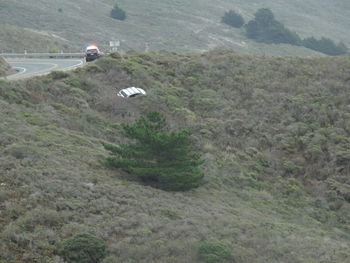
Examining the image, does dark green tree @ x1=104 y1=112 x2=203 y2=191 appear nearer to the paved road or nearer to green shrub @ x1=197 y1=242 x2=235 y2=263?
green shrub @ x1=197 y1=242 x2=235 y2=263

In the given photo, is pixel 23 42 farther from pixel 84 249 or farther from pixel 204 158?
pixel 84 249

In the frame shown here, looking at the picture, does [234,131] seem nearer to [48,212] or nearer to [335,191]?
[335,191]

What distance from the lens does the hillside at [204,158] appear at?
533 inches

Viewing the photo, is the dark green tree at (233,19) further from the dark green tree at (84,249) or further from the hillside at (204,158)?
the dark green tree at (84,249)

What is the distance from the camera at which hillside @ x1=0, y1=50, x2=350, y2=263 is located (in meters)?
13.5

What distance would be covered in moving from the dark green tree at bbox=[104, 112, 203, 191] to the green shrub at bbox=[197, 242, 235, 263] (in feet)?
18.5

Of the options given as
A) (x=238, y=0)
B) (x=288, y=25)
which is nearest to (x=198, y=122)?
(x=288, y=25)

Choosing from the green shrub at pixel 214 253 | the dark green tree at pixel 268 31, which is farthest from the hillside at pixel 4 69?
the dark green tree at pixel 268 31

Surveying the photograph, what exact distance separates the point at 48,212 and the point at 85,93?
1532 centimetres

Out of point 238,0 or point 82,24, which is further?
point 238,0

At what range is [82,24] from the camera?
75312 mm

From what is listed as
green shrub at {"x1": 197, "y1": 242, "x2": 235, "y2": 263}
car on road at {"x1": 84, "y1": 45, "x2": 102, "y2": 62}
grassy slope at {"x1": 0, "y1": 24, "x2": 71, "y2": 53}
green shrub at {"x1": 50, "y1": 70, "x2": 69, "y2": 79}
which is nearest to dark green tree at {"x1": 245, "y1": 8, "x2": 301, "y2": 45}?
grassy slope at {"x1": 0, "y1": 24, "x2": 71, "y2": 53}

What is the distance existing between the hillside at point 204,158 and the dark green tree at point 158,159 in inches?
19.8

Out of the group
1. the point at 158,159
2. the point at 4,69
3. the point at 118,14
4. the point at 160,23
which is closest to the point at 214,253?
the point at 158,159
